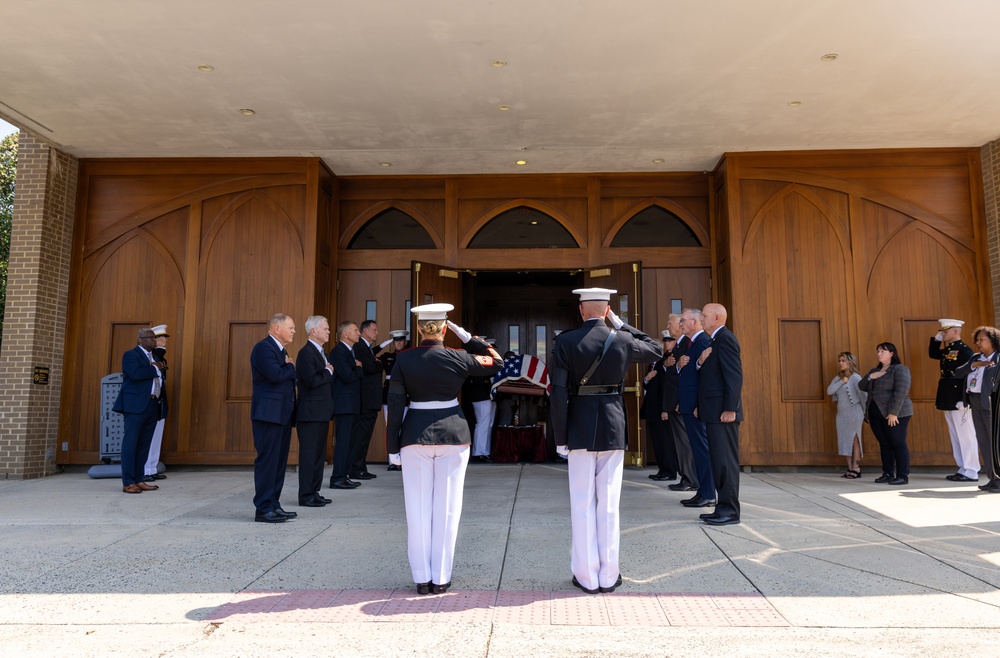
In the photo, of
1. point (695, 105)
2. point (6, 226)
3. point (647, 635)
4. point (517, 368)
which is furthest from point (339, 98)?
point (6, 226)

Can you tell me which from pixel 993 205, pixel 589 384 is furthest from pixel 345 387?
pixel 993 205

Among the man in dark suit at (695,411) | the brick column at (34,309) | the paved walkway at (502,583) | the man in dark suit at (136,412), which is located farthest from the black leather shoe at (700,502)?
the brick column at (34,309)

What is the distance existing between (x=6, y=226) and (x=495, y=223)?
16841mm

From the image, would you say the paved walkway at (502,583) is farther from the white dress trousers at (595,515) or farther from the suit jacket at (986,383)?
the suit jacket at (986,383)

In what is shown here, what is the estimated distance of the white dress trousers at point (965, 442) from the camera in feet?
22.8

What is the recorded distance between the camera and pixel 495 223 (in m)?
8.96

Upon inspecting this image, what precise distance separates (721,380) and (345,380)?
3.34 m

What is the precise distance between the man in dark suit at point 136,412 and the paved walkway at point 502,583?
768mm

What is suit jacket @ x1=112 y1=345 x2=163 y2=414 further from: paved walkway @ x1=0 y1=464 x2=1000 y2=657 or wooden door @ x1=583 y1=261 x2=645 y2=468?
wooden door @ x1=583 y1=261 x2=645 y2=468

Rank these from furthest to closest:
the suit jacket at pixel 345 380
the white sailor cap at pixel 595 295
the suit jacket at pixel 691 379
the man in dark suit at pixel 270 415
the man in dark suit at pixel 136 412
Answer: the man in dark suit at pixel 136 412 → the suit jacket at pixel 345 380 → the suit jacket at pixel 691 379 → the man in dark suit at pixel 270 415 → the white sailor cap at pixel 595 295

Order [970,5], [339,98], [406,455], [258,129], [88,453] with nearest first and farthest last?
[406,455] < [970,5] < [339,98] < [258,129] < [88,453]

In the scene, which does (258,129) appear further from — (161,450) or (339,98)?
(161,450)

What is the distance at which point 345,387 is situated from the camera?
252 inches

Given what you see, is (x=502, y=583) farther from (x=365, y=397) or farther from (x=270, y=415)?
(x=365, y=397)
